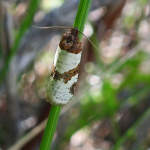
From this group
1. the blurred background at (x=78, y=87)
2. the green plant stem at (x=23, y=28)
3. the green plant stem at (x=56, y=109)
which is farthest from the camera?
the blurred background at (x=78, y=87)

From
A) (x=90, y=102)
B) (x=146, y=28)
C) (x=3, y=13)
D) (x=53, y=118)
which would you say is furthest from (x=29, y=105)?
(x=53, y=118)

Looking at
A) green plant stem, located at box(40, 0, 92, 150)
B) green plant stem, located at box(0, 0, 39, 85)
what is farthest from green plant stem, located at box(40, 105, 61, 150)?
green plant stem, located at box(0, 0, 39, 85)

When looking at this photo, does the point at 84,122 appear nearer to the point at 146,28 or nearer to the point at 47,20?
the point at 47,20

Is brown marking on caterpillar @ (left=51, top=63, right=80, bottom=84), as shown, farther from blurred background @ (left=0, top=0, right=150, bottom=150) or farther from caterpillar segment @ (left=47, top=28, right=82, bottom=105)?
blurred background @ (left=0, top=0, right=150, bottom=150)

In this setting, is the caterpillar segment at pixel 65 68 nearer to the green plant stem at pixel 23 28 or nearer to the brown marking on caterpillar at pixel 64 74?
the brown marking on caterpillar at pixel 64 74

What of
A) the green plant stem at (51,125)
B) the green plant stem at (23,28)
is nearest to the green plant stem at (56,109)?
the green plant stem at (51,125)
